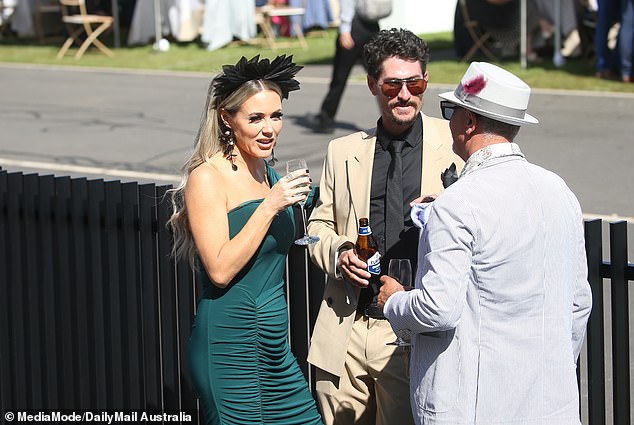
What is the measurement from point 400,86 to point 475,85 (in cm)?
93

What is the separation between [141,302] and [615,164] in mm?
7542

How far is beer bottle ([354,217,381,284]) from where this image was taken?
4363 mm

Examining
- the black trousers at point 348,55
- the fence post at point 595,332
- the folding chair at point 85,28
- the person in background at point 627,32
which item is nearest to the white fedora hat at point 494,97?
the fence post at point 595,332

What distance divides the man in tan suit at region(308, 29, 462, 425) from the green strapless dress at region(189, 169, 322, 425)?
0.73 ft

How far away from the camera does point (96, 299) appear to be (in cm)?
579

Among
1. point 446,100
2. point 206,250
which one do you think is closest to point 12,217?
point 206,250

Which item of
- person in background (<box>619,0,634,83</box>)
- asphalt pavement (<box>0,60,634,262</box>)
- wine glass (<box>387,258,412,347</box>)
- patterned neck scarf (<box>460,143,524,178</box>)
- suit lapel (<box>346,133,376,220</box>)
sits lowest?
asphalt pavement (<box>0,60,634,262</box>)

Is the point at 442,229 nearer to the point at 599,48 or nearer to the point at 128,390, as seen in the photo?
the point at 128,390

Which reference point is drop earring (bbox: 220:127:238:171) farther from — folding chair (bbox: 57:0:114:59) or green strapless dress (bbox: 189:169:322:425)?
folding chair (bbox: 57:0:114:59)

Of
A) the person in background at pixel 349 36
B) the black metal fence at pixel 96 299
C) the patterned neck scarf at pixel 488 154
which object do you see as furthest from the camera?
the person in background at pixel 349 36

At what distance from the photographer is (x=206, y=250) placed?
4359 millimetres

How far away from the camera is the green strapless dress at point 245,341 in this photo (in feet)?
14.8

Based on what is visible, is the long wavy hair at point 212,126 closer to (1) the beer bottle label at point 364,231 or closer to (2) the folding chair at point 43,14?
(1) the beer bottle label at point 364,231

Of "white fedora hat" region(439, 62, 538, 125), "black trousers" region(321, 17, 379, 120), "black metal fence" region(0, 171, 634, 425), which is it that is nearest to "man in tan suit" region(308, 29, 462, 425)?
"black metal fence" region(0, 171, 634, 425)
